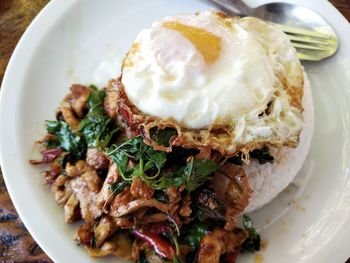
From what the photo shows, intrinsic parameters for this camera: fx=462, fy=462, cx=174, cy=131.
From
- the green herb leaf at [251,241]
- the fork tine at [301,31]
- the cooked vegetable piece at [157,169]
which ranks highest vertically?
the fork tine at [301,31]

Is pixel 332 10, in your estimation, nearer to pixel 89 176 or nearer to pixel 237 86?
pixel 237 86

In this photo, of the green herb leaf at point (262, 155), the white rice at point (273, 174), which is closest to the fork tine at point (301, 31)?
the white rice at point (273, 174)

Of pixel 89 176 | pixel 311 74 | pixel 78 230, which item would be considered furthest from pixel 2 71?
pixel 311 74

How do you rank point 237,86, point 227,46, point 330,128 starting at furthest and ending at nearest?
point 330,128
point 227,46
point 237,86

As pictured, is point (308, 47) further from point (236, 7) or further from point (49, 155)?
point (49, 155)

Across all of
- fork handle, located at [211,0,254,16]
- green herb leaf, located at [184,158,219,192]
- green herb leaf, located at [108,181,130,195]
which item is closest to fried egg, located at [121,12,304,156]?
green herb leaf, located at [184,158,219,192]

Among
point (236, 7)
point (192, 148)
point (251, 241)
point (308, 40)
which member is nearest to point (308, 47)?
point (308, 40)

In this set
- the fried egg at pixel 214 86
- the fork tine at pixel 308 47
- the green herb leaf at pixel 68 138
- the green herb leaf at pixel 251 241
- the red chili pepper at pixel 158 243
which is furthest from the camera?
the fork tine at pixel 308 47

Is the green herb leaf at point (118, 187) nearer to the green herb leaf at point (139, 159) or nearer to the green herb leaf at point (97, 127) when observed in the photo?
the green herb leaf at point (139, 159)
